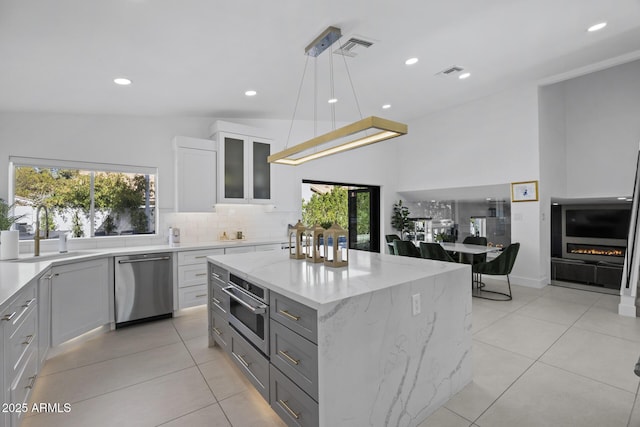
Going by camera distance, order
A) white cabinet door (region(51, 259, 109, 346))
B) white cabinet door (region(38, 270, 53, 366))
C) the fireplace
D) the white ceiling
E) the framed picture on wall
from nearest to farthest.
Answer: the white ceiling < white cabinet door (region(38, 270, 53, 366)) < white cabinet door (region(51, 259, 109, 346)) < the framed picture on wall < the fireplace

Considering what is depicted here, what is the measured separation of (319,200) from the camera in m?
7.36

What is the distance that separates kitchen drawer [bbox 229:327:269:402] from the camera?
77.7 inches

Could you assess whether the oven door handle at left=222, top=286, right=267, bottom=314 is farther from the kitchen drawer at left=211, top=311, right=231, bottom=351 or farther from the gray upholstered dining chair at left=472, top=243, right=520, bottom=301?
the gray upholstered dining chair at left=472, top=243, right=520, bottom=301

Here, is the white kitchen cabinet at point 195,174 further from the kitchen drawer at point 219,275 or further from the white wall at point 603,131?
the white wall at point 603,131

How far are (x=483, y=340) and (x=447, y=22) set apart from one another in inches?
121

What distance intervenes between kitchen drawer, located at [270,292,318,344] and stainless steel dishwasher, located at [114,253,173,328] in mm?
2444

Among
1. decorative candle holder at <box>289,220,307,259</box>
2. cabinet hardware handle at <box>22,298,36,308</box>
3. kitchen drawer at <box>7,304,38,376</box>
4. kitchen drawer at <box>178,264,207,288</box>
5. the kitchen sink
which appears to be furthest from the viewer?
kitchen drawer at <box>178,264,207,288</box>

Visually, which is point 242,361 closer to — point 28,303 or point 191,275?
point 28,303

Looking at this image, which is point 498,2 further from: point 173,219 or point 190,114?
point 173,219

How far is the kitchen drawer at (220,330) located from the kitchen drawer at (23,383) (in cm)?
124

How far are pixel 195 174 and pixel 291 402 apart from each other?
11.1 ft

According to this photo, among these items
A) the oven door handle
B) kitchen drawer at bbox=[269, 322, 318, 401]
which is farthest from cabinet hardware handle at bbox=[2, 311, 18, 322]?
kitchen drawer at bbox=[269, 322, 318, 401]

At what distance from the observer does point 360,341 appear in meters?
1.59

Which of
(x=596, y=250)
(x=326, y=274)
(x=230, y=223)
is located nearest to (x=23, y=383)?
(x=326, y=274)
